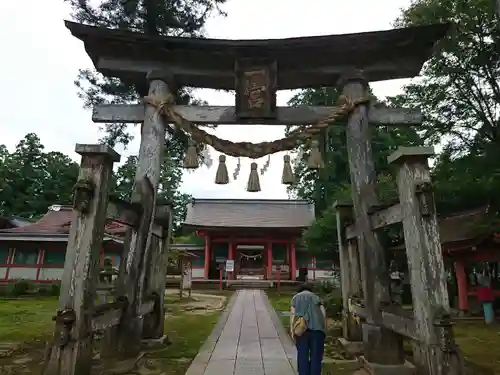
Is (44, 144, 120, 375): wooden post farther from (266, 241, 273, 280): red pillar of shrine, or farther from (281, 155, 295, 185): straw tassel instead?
(266, 241, 273, 280): red pillar of shrine

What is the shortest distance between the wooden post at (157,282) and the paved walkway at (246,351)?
35.4 inches

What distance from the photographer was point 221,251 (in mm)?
26391

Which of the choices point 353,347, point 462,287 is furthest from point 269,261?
point 353,347

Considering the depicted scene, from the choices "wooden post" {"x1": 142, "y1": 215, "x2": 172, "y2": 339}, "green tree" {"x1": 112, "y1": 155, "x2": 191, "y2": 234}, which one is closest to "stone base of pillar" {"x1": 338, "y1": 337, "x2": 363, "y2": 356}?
"wooden post" {"x1": 142, "y1": 215, "x2": 172, "y2": 339}

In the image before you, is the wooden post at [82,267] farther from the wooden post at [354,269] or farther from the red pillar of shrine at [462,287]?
the red pillar of shrine at [462,287]

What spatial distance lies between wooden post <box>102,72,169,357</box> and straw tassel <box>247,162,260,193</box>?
4.78ft

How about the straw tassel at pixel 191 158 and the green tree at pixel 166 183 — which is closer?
the straw tassel at pixel 191 158

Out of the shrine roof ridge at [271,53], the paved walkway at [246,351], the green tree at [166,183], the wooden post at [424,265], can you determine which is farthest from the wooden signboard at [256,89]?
the green tree at [166,183]

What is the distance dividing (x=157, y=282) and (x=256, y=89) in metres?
3.76

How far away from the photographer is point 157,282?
6.45 meters

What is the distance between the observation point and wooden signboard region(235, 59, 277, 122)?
234 inches

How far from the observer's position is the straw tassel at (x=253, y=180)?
5.87m

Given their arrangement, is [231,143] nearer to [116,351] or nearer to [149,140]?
[149,140]

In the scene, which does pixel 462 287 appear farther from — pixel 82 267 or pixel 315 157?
pixel 82 267
